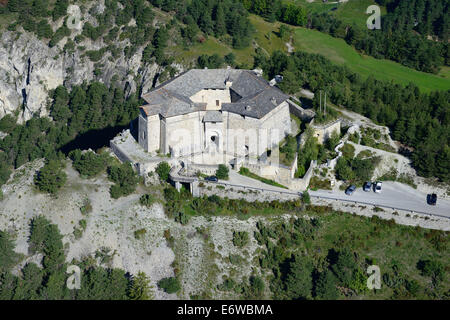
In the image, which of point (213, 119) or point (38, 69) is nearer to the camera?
point (213, 119)

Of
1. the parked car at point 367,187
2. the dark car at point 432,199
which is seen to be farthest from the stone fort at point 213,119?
the dark car at point 432,199

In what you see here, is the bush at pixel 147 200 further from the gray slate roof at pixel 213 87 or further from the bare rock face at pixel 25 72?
the bare rock face at pixel 25 72

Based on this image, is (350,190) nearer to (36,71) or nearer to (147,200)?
(147,200)

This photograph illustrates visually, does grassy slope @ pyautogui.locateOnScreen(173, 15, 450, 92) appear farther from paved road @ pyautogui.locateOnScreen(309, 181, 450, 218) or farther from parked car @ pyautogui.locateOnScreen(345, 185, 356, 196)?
parked car @ pyautogui.locateOnScreen(345, 185, 356, 196)

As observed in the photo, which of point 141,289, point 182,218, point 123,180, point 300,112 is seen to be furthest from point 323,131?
point 141,289

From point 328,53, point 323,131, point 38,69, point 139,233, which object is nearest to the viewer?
point 139,233
